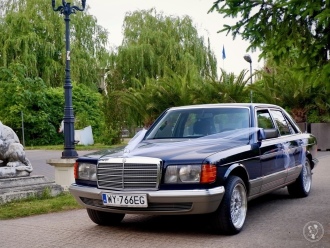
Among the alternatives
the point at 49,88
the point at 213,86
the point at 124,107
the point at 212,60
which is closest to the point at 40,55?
the point at 49,88

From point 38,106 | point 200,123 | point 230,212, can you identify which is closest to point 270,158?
point 200,123

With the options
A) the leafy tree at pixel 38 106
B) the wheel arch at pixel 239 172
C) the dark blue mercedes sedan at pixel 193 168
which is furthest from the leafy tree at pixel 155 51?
the wheel arch at pixel 239 172

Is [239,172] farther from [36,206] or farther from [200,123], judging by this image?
[36,206]

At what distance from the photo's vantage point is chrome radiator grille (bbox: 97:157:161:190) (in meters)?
5.96

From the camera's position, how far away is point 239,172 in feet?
21.6

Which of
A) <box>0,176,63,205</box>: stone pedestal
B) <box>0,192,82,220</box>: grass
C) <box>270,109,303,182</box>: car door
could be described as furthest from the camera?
<box>0,176,63,205</box>: stone pedestal

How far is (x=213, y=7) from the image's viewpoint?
23.7ft

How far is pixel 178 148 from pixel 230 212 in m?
0.99

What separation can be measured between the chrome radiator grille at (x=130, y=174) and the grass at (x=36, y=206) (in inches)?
83.4

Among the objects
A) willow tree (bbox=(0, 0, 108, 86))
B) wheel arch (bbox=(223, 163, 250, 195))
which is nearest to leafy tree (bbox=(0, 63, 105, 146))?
willow tree (bbox=(0, 0, 108, 86))

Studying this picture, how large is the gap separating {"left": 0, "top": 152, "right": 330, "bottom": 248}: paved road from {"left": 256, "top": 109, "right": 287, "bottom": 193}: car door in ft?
1.51

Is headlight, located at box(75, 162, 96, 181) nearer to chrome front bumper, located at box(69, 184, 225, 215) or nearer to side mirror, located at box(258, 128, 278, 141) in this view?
chrome front bumper, located at box(69, 184, 225, 215)

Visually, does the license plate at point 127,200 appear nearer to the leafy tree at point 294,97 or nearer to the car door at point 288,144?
the car door at point 288,144

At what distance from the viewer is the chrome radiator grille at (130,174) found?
19.5 feet
